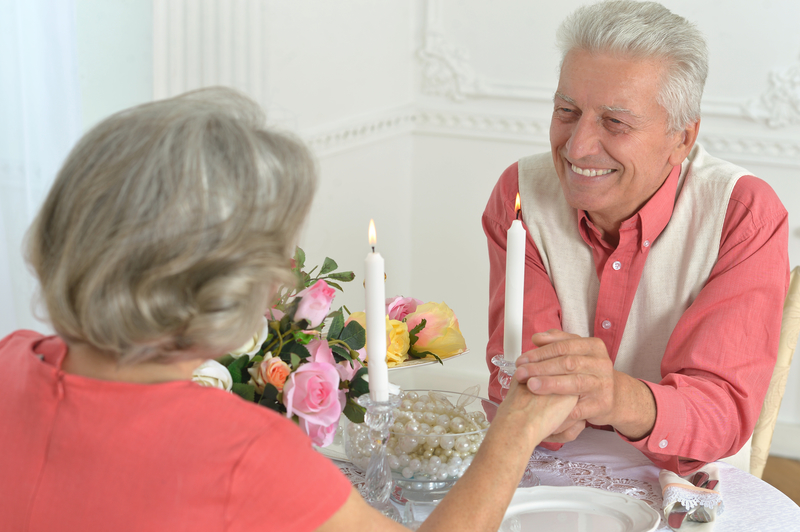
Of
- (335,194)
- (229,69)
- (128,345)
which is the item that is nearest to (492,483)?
(128,345)

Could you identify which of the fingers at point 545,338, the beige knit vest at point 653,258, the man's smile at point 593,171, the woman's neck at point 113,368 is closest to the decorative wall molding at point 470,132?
the beige knit vest at point 653,258

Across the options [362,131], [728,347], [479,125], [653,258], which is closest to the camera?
[728,347]

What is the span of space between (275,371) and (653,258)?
102 centimetres

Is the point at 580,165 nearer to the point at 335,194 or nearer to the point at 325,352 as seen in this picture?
the point at 325,352

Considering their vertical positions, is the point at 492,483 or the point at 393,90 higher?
the point at 393,90

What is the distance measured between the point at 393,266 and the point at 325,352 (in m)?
2.48

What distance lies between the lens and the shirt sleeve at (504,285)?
1.70m

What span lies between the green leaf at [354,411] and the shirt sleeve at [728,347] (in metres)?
0.54

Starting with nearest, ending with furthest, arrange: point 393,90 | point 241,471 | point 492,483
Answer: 1. point 241,471
2. point 492,483
3. point 393,90

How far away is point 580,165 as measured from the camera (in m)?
1.64

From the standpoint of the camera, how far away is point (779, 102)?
9.58ft

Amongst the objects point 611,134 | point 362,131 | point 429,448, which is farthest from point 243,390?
point 362,131

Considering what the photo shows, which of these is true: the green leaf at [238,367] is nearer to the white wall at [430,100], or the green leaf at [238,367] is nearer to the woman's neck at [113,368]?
the woman's neck at [113,368]

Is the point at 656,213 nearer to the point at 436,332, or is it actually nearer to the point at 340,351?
the point at 436,332
